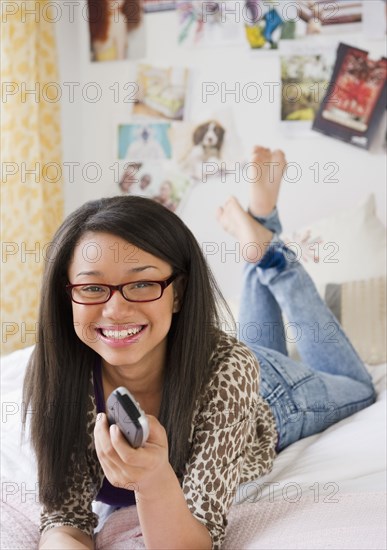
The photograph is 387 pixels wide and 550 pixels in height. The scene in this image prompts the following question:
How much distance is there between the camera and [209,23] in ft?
8.80

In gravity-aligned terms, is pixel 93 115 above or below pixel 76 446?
above

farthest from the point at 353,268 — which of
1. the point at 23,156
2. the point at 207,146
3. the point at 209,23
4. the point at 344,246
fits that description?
the point at 23,156

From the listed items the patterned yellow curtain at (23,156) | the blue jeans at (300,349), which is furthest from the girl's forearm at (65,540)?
the patterned yellow curtain at (23,156)

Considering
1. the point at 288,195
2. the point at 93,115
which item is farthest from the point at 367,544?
the point at 93,115

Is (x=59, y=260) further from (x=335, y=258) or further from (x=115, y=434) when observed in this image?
(x=335, y=258)

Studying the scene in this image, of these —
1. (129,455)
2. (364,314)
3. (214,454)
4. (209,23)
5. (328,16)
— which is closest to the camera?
(129,455)

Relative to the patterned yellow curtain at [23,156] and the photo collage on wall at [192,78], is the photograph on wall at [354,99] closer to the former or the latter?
the photo collage on wall at [192,78]

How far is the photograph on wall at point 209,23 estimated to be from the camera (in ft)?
8.68

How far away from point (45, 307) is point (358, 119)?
1.69m

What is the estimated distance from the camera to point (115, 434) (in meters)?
0.90

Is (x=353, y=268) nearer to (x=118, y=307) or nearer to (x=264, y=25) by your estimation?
(x=264, y=25)

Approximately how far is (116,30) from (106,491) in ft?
6.52

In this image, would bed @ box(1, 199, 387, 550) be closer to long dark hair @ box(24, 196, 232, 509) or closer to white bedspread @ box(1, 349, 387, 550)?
white bedspread @ box(1, 349, 387, 550)

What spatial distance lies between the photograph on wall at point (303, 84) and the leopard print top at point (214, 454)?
1.53m
